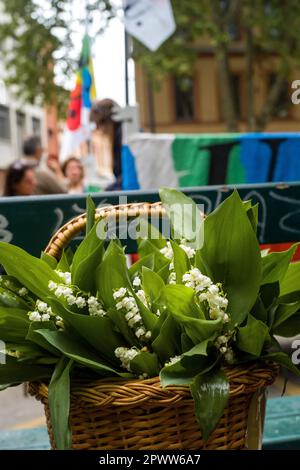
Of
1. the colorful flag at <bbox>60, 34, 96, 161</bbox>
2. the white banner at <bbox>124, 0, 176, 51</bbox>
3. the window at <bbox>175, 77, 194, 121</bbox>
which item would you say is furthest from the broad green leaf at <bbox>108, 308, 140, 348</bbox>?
the window at <bbox>175, 77, 194, 121</bbox>

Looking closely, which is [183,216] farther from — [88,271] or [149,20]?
[149,20]

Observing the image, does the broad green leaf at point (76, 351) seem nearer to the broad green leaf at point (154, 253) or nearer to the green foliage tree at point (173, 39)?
the broad green leaf at point (154, 253)

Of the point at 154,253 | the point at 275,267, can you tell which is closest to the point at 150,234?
the point at 154,253

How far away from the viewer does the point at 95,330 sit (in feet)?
3.71

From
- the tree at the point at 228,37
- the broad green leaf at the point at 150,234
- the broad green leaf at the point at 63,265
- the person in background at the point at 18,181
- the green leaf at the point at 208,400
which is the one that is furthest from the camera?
the tree at the point at 228,37

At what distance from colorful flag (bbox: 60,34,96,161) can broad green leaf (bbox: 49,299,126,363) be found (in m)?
6.41

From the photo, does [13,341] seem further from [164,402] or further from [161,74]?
[161,74]

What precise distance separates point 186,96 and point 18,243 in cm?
2741

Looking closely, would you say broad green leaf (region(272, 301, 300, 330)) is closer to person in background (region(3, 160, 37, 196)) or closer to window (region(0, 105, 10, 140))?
person in background (region(3, 160, 37, 196))

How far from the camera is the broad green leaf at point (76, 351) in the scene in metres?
1.10

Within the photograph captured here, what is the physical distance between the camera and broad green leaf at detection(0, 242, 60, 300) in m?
1.16

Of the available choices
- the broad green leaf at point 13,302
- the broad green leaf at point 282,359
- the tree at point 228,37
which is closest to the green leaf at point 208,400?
the broad green leaf at point 282,359
